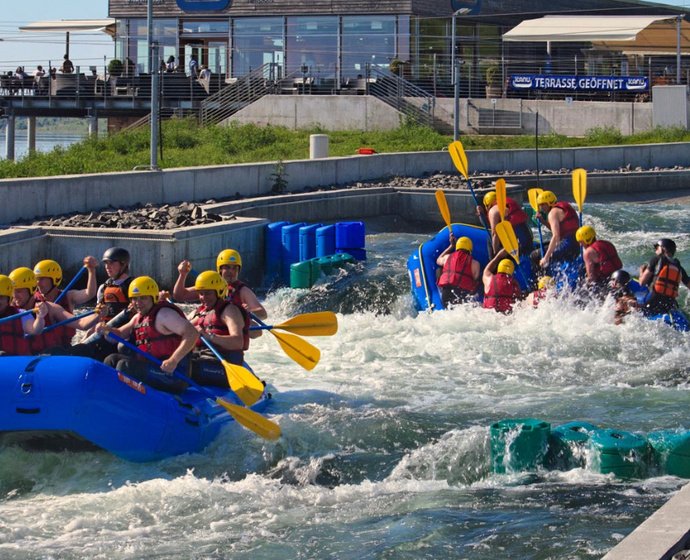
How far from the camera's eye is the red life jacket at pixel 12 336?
26.9 feet

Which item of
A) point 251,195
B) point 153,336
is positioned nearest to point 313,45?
point 251,195

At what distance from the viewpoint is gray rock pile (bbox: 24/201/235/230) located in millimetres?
14336

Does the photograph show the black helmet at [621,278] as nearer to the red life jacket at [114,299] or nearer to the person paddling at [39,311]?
the red life jacket at [114,299]

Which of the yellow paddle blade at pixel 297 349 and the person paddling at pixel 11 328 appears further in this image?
the yellow paddle blade at pixel 297 349

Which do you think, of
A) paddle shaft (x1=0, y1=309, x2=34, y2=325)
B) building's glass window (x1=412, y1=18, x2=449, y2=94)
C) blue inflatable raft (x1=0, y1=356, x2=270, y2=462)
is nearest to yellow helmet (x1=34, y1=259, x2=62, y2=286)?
paddle shaft (x1=0, y1=309, x2=34, y2=325)

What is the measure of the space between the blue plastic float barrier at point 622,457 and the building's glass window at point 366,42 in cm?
2759

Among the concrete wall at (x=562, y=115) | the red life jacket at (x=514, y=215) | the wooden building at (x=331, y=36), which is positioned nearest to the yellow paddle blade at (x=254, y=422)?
the red life jacket at (x=514, y=215)

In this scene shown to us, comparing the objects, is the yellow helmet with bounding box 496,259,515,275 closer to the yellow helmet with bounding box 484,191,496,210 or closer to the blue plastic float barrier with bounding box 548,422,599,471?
the yellow helmet with bounding box 484,191,496,210

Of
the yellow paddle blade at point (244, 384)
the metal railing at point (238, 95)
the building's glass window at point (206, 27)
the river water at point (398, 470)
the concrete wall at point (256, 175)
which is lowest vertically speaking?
the river water at point (398, 470)

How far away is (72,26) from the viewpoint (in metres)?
38.4

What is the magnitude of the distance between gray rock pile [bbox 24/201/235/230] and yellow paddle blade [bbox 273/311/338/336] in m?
5.89

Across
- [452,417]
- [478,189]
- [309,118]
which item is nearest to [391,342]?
[452,417]

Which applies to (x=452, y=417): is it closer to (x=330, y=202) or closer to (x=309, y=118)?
(x=330, y=202)

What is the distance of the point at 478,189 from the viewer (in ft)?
68.0
